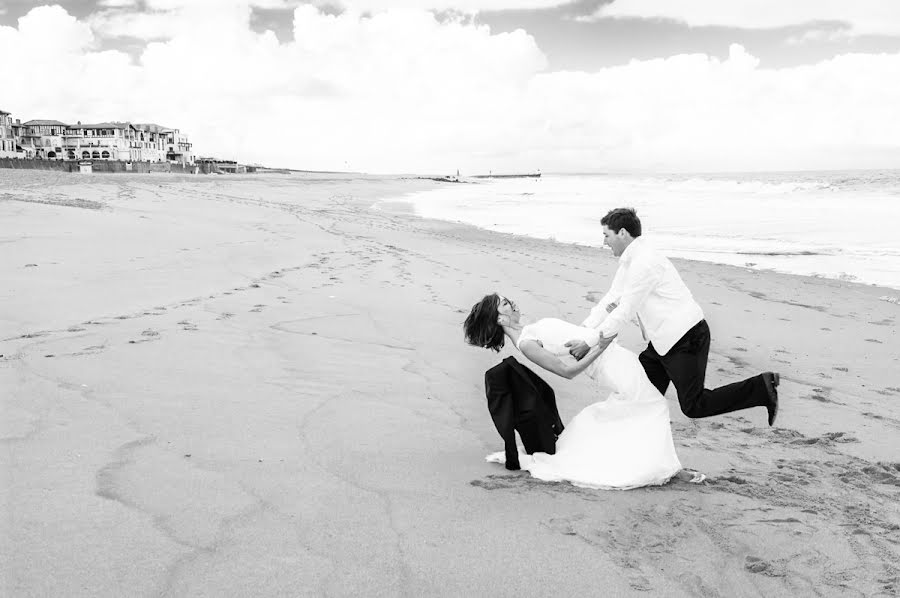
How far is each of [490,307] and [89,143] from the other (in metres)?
106

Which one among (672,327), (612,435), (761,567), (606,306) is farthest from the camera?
(606,306)

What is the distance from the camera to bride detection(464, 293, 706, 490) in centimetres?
402

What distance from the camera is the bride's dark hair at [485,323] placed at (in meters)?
4.21

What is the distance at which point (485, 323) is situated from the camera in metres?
4.22

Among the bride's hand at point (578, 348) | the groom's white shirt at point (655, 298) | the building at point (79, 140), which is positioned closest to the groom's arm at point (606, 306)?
the groom's white shirt at point (655, 298)

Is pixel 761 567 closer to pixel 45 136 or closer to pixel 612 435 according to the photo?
pixel 612 435

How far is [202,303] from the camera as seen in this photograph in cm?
800

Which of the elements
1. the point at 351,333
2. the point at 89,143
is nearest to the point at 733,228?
the point at 351,333

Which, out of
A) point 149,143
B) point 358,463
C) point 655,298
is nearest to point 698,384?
point 655,298

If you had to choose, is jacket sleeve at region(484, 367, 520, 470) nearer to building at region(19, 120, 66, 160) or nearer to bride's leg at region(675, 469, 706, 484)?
bride's leg at region(675, 469, 706, 484)

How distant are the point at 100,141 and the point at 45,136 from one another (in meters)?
7.05

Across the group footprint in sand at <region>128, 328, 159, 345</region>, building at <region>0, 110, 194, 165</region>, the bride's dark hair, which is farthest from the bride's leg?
building at <region>0, 110, 194, 165</region>

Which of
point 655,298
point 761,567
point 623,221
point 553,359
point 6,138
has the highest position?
point 6,138

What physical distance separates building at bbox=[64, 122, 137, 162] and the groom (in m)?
102
